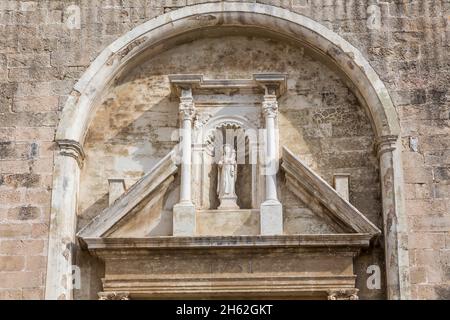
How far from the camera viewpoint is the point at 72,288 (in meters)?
10.9

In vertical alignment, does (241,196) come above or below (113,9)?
below

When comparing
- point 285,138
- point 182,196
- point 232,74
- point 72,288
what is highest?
point 232,74

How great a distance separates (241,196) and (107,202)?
1426 mm

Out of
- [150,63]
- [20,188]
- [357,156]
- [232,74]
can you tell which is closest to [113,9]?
[150,63]

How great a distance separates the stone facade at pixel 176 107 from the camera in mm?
10992

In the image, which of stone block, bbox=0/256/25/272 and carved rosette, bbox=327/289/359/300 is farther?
stone block, bbox=0/256/25/272

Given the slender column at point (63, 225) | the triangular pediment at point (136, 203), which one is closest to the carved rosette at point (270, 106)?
the triangular pediment at point (136, 203)

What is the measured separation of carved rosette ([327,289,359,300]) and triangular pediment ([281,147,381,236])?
2.01 feet

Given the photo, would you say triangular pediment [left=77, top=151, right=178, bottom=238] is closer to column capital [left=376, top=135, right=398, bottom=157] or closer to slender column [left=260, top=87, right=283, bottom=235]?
slender column [left=260, top=87, right=283, bottom=235]

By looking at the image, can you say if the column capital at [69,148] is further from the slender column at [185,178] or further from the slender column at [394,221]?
the slender column at [394,221]

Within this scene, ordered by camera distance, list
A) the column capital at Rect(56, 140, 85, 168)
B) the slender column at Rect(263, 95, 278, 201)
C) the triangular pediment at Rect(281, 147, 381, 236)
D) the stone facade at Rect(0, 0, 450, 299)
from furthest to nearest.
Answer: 1. the column capital at Rect(56, 140, 85, 168)
2. the slender column at Rect(263, 95, 278, 201)
3. the stone facade at Rect(0, 0, 450, 299)
4. the triangular pediment at Rect(281, 147, 381, 236)

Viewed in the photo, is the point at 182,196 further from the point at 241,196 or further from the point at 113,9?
the point at 113,9

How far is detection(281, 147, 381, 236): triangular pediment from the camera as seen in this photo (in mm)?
10859

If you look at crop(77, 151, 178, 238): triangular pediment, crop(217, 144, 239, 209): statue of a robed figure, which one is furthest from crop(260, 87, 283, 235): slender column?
crop(77, 151, 178, 238): triangular pediment
